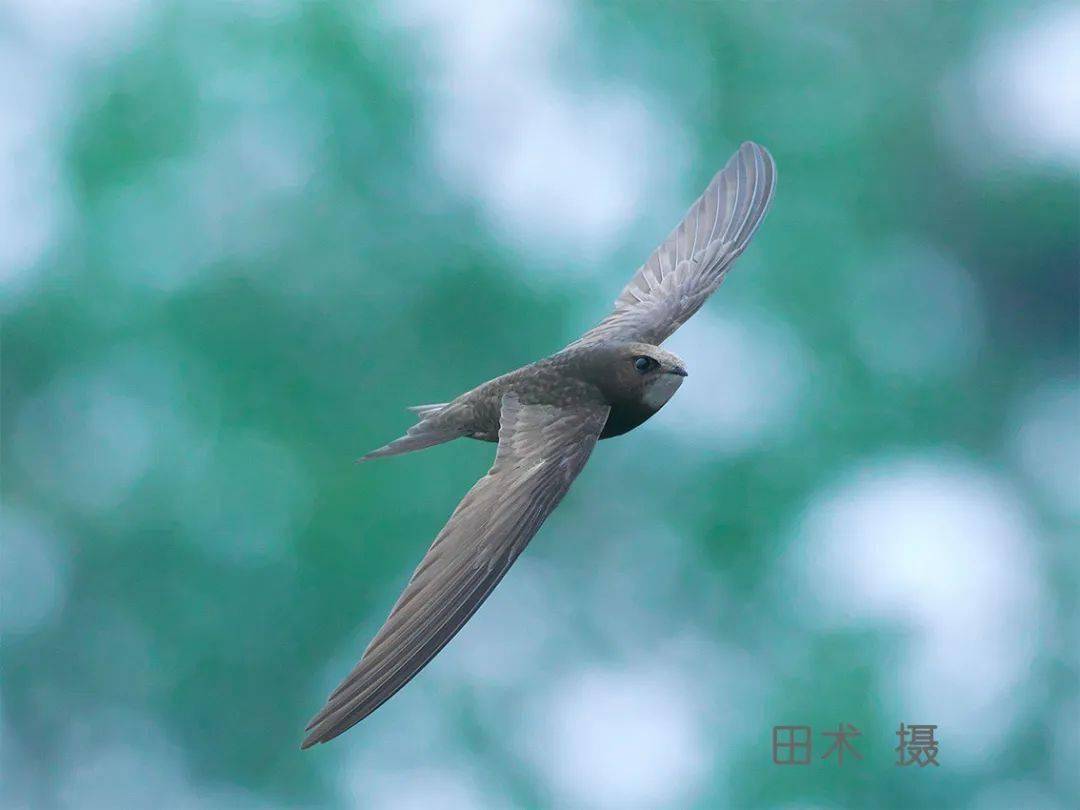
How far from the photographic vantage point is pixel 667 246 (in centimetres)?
202

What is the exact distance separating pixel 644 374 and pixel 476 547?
12.5 inches

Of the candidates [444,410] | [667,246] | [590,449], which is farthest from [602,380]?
[667,246]

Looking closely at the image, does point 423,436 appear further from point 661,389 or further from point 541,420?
point 661,389

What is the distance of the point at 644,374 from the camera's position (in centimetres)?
156

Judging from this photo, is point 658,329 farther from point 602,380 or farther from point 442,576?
point 442,576

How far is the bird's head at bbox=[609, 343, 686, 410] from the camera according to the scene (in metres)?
1.55

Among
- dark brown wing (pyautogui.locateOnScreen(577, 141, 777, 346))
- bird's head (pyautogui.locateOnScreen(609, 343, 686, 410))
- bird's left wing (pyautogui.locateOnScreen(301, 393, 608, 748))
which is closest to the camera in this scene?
bird's left wing (pyautogui.locateOnScreen(301, 393, 608, 748))

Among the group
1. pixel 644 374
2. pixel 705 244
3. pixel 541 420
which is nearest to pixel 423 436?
pixel 541 420

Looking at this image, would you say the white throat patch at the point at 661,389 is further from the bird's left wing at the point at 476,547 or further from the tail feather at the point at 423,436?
the tail feather at the point at 423,436

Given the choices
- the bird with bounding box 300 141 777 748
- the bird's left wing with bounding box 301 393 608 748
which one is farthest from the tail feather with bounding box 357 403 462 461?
the bird's left wing with bounding box 301 393 608 748

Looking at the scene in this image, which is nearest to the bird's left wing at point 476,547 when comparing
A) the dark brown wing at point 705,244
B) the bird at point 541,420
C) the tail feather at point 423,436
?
the bird at point 541,420

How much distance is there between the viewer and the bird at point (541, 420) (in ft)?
4.15

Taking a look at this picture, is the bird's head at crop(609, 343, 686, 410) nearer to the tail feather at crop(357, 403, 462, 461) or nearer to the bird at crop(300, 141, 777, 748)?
the bird at crop(300, 141, 777, 748)

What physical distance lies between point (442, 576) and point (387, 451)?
282 millimetres
